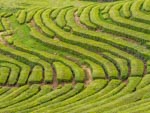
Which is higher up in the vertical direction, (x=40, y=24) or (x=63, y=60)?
(x=40, y=24)

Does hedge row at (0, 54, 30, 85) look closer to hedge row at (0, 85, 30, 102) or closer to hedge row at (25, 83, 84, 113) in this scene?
hedge row at (0, 85, 30, 102)

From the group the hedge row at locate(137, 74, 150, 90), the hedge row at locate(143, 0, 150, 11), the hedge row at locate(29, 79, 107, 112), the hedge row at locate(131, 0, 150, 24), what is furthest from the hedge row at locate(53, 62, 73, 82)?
the hedge row at locate(143, 0, 150, 11)

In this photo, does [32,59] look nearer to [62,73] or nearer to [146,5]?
[62,73]

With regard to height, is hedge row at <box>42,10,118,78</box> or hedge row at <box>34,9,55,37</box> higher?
hedge row at <box>34,9,55,37</box>

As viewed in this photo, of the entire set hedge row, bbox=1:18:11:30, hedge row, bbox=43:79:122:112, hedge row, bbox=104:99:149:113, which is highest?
hedge row, bbox=1:18:11:30

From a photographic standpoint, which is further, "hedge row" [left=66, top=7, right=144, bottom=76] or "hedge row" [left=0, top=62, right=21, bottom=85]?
"hedge row" [left=0, top=62, right=21, bottom=85]

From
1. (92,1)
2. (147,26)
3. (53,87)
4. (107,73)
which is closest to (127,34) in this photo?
(147,26)

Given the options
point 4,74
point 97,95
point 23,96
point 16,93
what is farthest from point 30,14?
point 97,95
